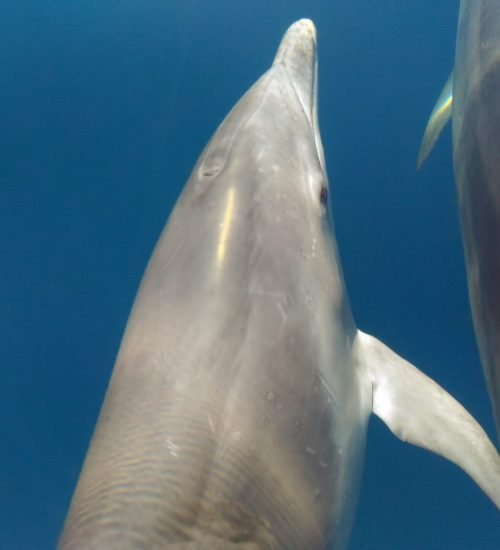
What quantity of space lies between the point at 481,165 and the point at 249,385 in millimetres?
2058

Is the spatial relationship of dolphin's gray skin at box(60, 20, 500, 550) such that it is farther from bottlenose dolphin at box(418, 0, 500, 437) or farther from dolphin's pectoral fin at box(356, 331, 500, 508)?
bottlenose dolphin at box(418, 0, 500, 437)

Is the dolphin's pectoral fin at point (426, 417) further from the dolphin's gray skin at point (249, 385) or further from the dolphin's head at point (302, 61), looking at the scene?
the dolphin's head at point (302, 61)

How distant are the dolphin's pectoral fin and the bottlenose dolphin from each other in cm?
20

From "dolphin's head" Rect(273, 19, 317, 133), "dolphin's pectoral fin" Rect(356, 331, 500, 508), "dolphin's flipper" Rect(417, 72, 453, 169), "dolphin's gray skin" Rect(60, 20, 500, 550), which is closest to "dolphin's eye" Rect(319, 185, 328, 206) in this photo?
"dolphin's gray skin" Rect(60, 20, 500, 550)

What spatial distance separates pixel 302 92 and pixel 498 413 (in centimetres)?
232

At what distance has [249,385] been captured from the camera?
3.32 metres

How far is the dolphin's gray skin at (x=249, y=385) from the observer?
293cm

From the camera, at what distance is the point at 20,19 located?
10789 millimetres

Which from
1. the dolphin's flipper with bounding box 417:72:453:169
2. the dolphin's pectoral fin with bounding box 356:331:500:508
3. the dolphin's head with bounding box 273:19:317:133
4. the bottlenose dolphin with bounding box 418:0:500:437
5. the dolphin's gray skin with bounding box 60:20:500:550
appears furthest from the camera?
the dolphin's flipper with bounding box 417:72:453:169

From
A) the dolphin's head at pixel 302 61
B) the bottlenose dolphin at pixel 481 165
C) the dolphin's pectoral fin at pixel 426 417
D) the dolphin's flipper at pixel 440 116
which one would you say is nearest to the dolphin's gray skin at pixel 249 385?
the dolphin's pectoral fin at pixel 426 417

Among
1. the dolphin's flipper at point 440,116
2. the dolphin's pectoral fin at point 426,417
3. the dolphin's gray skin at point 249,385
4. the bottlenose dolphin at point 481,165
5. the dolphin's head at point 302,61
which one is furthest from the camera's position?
the dolphin's flipper at point 440,116

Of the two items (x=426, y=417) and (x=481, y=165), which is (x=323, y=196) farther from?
(x=426, y=417)

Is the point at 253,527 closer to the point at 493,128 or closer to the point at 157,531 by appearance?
the point at 157,531

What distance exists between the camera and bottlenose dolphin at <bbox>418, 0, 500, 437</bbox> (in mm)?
3998
